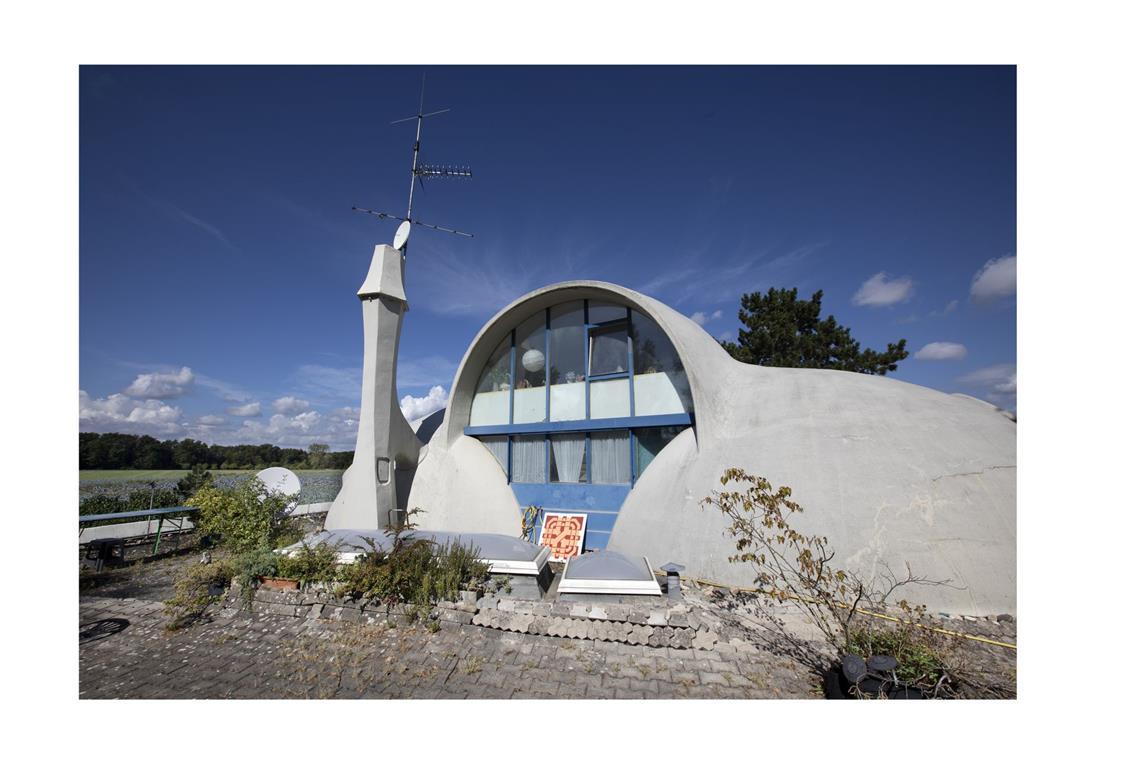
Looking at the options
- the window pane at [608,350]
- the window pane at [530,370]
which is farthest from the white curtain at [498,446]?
the window pane at [608,350]

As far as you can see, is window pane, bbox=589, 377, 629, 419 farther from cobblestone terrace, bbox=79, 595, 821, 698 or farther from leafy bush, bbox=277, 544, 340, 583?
leafy bush, bbox=277, 544, 340, 583

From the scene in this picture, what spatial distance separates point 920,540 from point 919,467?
105 cm

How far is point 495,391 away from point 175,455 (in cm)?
1330

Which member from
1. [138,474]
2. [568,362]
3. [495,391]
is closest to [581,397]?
[568,362]

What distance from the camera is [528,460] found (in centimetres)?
1113

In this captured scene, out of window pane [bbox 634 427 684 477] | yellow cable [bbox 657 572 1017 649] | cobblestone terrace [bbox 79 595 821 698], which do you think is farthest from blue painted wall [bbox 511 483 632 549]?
cobblestone terrace [bbox 79 595 821 698]

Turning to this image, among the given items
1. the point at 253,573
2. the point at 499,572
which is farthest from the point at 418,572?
the point at 253,573

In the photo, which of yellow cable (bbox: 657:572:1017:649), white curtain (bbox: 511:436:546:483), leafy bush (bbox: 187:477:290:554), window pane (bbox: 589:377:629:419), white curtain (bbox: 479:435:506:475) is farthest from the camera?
white curtain (bbox: 479:435:506:475)

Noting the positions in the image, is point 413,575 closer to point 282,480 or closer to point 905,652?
point 905,652

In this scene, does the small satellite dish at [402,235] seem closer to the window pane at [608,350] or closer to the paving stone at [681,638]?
the window pane at [608,350]

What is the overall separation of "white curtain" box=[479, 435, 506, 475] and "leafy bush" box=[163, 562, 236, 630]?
19.6ft

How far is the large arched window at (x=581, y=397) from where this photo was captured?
9.55 metres

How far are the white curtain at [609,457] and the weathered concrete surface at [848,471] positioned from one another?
0.92 m

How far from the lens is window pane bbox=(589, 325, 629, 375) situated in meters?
10.2
